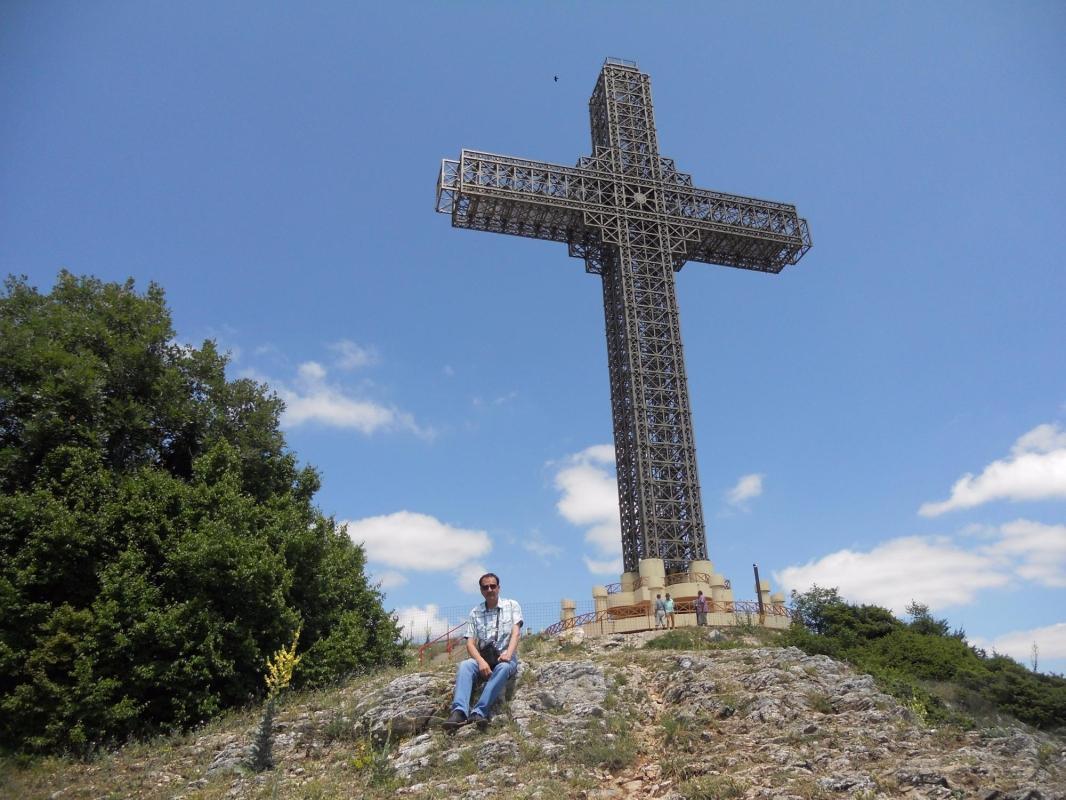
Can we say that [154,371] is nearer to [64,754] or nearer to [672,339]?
[64,754]

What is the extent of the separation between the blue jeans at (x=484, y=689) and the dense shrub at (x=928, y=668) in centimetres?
538

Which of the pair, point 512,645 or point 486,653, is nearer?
point 512,645

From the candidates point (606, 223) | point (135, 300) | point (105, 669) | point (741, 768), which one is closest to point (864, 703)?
point (741, 768)

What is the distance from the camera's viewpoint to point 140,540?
12453 mm

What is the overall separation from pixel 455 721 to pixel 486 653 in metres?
0.91

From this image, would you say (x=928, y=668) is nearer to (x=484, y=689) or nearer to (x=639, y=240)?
(x=484, y=689)

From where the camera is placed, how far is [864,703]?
8.74 meters

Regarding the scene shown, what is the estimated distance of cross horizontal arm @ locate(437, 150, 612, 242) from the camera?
72.1 feet

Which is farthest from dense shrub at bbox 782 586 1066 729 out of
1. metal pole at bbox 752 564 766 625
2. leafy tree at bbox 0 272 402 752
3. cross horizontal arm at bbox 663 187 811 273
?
cross horizontal arm at bbox 663 187 811 273

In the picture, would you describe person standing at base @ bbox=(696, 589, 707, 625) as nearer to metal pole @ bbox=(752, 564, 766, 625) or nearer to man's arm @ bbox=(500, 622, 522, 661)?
metal pole @ bbox=(752, 564, 766, 625)

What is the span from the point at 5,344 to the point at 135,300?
2632 millimetres

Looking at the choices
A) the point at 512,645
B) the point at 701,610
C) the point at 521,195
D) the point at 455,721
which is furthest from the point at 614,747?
the point at 521,195

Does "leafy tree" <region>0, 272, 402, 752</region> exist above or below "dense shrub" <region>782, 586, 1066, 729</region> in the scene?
above

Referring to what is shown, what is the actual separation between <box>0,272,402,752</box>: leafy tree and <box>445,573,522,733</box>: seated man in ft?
15.4
